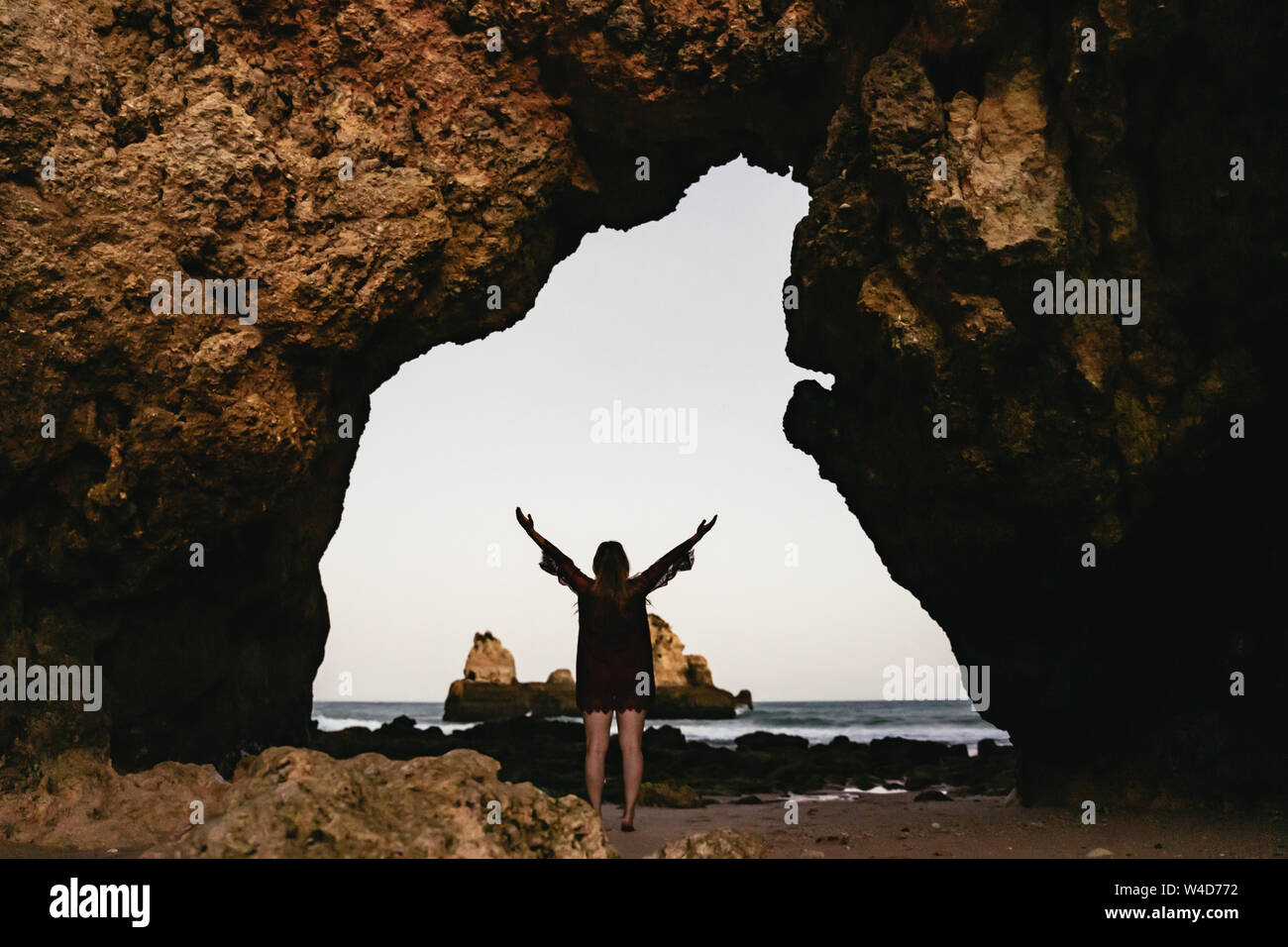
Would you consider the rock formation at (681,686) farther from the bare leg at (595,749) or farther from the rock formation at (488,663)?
the bare leg at (595,749)

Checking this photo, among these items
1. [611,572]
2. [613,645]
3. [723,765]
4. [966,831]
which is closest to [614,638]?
[613,645]

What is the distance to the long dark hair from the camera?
7.35 meters

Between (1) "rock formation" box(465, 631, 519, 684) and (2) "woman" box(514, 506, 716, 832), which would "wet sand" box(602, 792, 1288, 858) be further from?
(1) "rock formation" box(465, 631, 519, 684)

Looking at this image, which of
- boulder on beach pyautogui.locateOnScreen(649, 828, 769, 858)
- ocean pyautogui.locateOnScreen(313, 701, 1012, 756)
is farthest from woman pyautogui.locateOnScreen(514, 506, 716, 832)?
ocean pyautogui.locateOnScreen(313, 701, 1012, 756)

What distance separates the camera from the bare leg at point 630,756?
7.16m

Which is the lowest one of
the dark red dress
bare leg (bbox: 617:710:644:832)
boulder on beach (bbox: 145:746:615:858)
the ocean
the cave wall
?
the ocean

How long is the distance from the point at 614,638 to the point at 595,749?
773 millimetres

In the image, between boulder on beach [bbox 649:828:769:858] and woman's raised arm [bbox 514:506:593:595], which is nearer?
boulder on beach [bbox 649:828:769:858]

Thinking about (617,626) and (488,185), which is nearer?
(617,626)

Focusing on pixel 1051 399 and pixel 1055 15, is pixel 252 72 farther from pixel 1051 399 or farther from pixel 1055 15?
pixel 1051 399

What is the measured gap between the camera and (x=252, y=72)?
24.6ft

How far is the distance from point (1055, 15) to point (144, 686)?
808cm

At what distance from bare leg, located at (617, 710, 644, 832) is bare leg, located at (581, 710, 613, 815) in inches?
4.8
